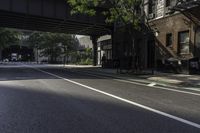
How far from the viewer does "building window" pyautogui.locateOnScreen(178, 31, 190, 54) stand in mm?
34938

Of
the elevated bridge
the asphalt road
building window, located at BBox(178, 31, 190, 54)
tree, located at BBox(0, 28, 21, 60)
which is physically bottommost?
the asphalt road

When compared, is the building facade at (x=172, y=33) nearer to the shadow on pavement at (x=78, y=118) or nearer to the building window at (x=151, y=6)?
the building window at (x=151, y=6)

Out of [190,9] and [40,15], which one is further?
[40,15]

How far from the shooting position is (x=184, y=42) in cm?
3544

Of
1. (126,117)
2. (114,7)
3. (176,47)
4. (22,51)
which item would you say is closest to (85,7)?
(114,7)

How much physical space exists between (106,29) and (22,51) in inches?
4111

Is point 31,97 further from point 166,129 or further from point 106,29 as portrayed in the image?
point 106,29

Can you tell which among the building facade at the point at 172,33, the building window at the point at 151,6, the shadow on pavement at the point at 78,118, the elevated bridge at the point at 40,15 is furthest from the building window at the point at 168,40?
the shadow on pavement at the point at 78,118

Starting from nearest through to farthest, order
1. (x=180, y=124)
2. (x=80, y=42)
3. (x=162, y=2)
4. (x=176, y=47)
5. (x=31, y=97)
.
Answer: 1. (x=180, y=124)
2. (x=31, y=97)
3. (x=176, y=47)
4. (x=162, y=2)
5. (x=80, y=42)

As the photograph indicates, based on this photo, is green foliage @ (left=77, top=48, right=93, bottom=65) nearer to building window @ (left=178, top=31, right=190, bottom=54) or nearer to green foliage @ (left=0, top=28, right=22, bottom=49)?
green foliage @ (left=0, top=28, right=22, bottom=49)

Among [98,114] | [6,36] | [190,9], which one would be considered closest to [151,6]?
[190,9]

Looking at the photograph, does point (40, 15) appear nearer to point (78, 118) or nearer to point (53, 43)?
point (78, 118)

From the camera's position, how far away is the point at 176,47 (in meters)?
36.5

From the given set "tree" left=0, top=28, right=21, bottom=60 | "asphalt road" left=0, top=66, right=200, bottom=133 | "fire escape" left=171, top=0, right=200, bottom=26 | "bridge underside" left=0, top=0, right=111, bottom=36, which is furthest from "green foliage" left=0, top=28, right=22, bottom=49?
"asphalt road" left=0, top=66, right=200, bottom=133
